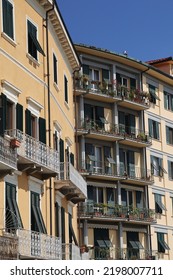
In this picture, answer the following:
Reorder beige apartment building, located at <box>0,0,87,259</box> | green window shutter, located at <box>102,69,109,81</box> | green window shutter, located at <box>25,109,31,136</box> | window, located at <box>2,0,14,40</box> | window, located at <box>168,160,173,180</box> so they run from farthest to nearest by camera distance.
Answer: window, located at <box>168,160,173,180</box>
green window shutter, located at <box>102,69,109,81</box>
green window shutter, located at <box>25,109,31,136</box>
window, located at <box>2,0,14,40</box>
beige apartment building, located at <box>0,0,87,259</box>

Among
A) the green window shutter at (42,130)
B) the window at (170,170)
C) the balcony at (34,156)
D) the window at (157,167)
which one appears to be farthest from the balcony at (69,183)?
the window at (170,170)

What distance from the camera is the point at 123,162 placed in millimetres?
50875

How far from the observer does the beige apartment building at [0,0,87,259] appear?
74.1 ft

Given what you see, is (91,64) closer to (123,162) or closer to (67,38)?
(123,162)

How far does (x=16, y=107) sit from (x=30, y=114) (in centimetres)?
177

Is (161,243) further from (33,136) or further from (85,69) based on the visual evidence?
(33,136)

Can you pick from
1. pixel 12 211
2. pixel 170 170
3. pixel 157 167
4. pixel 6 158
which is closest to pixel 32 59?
pixel 6 158

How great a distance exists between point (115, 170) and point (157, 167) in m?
6.04

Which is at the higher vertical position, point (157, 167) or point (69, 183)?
point (157, 167)

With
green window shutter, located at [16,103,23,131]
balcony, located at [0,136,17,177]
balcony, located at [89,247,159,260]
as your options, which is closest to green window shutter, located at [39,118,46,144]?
green window shutter, located at [16,103,23,131]

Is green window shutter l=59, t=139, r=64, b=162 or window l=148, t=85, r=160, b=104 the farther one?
window l=148, t=85, r=160, b=104

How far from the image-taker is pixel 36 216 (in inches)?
1013

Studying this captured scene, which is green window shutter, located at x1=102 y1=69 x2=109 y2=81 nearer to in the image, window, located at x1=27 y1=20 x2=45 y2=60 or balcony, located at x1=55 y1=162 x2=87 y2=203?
balcony, located at x1=55 y1=162 x2=87 y2=203

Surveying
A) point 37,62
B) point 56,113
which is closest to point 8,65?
point 37,62
